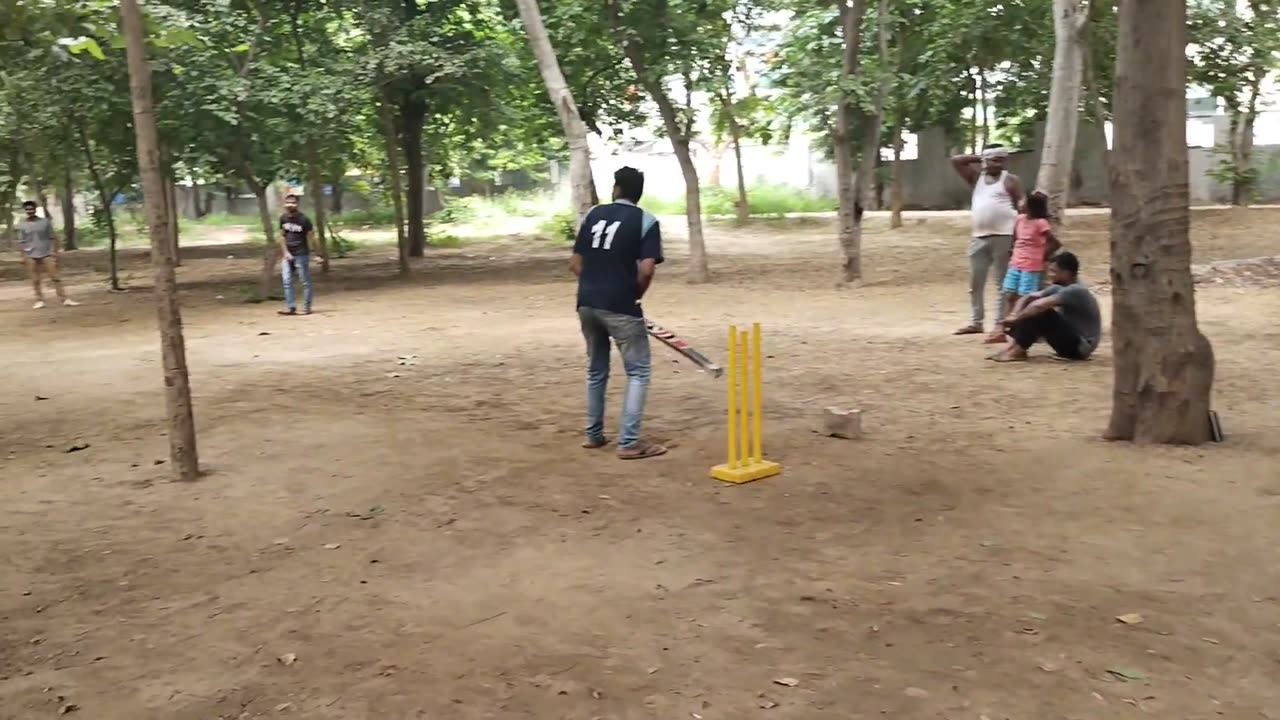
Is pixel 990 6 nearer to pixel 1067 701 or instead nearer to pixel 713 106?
pixel 713 106

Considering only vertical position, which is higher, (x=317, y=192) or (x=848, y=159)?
(x=317, y=192)

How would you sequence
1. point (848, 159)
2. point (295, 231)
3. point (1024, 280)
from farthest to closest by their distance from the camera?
point (848, 159) → point (295, 231) → point (1024, 280)

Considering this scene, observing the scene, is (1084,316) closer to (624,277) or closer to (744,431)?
(744,431)

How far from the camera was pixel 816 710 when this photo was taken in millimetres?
3543

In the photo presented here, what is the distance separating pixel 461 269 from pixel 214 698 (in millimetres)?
19756

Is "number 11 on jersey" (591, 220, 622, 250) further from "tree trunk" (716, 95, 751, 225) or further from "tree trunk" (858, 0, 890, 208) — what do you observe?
"tree trunk" (716, 95, 751, 225)

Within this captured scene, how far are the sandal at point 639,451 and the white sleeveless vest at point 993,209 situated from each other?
489 cm

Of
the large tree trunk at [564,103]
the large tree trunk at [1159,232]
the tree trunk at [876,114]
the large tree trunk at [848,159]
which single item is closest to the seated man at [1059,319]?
the large tree trunk at [1159,232]

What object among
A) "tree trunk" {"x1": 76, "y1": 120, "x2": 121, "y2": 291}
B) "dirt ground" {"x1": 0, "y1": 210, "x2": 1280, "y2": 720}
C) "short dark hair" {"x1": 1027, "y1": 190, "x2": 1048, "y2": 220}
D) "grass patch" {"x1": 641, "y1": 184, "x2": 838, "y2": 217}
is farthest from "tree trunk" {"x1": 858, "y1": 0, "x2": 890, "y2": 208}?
"grass patch" {"x1": 641, "y1": 184, "x2": 838, "y2": 217}

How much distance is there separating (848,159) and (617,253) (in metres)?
11.1

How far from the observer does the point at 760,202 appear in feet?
118

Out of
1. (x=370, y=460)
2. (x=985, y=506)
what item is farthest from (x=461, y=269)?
(x=985, y=506)

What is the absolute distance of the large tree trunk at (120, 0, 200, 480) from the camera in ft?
20.6

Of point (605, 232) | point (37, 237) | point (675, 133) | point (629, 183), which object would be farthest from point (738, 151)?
point (605, 232)
